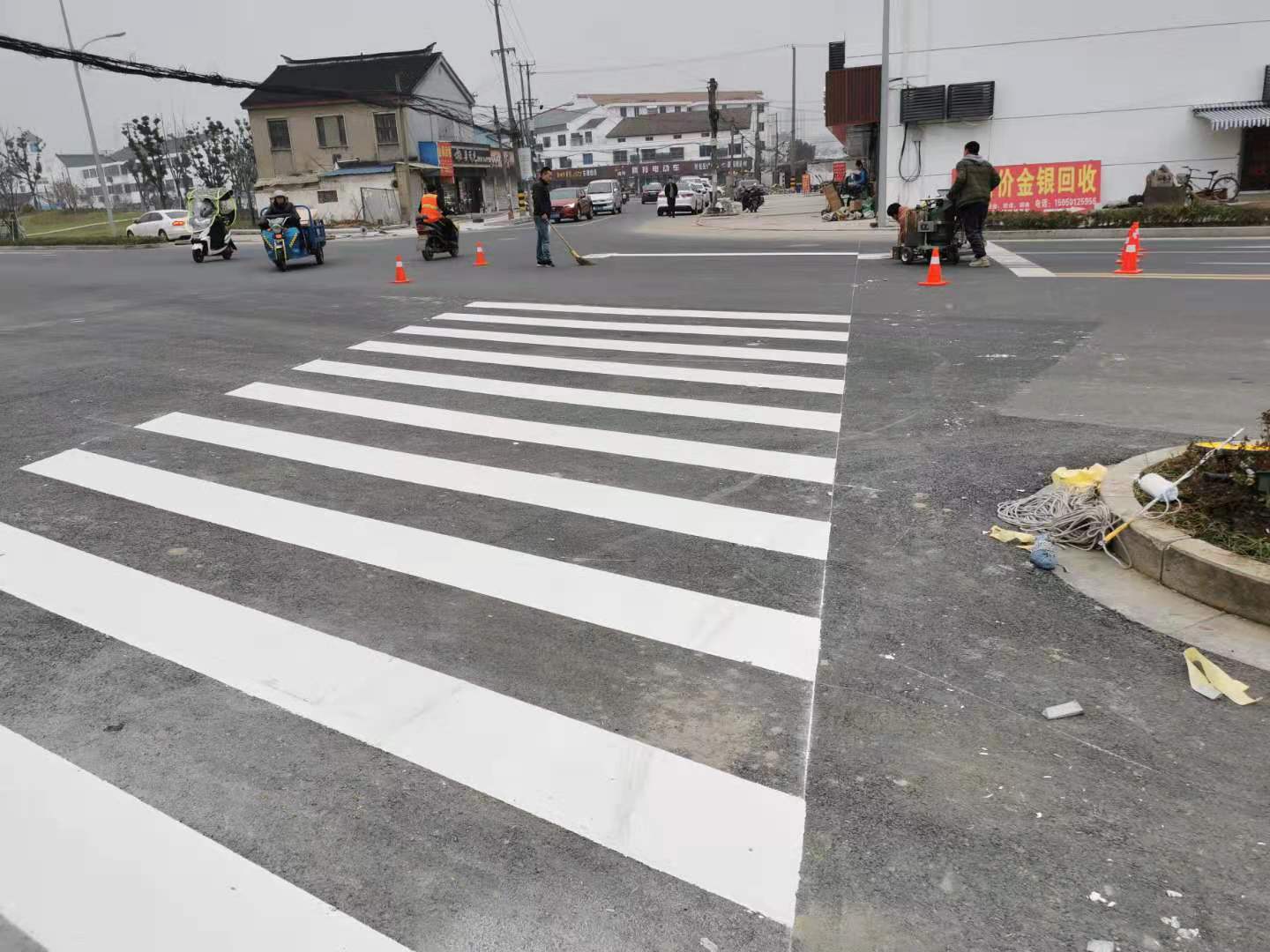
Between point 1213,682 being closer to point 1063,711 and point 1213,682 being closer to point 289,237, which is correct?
point 1063,711

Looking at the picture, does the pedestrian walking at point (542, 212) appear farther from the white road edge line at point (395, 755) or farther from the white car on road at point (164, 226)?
the white car on road at point (164, 226)

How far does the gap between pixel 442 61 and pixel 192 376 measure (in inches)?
2260

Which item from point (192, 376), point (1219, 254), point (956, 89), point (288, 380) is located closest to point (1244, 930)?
point (288, 380)

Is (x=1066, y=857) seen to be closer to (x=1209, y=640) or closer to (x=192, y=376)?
(x=1209, y=640)

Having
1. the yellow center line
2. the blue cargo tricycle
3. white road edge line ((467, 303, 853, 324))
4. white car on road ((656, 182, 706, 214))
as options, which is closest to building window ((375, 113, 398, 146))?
white car on road ((656, 182, 706, 214))

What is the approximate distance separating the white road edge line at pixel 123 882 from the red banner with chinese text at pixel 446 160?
56.1 metres

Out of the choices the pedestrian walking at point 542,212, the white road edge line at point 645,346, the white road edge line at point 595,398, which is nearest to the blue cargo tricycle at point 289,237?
the pedestrian walking at point 542,212

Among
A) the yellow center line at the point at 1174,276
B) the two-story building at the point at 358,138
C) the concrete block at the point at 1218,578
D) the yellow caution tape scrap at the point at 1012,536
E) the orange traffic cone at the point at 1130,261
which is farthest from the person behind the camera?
the two-story building at the point at 358,138

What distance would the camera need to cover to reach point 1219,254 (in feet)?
54.4

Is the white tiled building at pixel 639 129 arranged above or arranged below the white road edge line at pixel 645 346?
above

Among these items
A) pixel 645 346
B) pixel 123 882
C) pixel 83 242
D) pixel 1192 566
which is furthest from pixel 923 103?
pixel 83 242

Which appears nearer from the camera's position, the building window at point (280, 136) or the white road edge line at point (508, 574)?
the white road edge line at point (508, 574)

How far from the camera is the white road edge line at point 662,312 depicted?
11.6 metres

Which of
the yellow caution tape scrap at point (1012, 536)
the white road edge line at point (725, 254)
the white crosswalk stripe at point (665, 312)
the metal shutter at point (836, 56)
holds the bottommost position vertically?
the yellow caution tape scrap at point (1012, 536)
